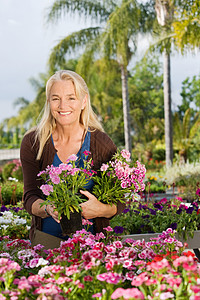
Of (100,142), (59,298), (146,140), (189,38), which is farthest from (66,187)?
(146,140)

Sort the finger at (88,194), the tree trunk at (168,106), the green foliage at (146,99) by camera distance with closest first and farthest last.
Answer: the finger at (88,194) → the tree trunk at (168,106) → the green foliage at (146,99)

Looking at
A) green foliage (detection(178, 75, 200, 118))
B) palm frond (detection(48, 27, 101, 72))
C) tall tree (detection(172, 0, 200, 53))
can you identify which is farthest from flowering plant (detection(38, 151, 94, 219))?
green foliage (detection(178, 75, 200, 118))

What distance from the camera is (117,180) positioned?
197 centimetres

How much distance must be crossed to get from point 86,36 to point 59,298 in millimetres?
13571

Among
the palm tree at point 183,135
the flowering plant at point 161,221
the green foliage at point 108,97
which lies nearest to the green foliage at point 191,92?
the green foliage at point 108,97

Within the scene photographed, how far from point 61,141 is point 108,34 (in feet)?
36.9

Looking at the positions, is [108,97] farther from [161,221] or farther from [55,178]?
[55,178]

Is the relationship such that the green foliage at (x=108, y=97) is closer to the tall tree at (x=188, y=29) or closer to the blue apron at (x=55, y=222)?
the tall tree at (x=188, y=29)

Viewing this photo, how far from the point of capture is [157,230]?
3775mm

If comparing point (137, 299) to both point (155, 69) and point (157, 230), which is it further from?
point (155, 69)

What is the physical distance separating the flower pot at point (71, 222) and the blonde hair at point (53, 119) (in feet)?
1.51

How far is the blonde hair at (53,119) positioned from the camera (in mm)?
2068

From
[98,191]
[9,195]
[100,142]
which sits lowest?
[9,195]

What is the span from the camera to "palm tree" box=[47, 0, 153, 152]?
41.8ft
